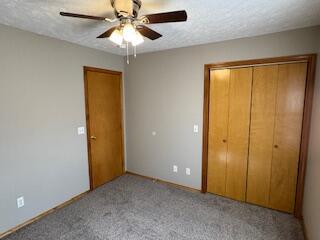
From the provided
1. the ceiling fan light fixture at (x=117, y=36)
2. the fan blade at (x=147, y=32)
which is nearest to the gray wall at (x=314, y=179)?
the fan blade at (x=147, y=32)

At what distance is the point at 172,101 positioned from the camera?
3129mm

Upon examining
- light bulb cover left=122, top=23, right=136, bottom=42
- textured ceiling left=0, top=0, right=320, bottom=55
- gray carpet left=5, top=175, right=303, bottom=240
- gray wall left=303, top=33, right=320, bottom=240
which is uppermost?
textured ceiling left=0, top=0, right=320, bottom=55

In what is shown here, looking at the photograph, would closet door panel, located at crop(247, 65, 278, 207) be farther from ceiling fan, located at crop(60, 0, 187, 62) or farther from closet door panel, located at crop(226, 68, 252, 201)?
ceiling fan, located at crop(60, 0, 187, 62)

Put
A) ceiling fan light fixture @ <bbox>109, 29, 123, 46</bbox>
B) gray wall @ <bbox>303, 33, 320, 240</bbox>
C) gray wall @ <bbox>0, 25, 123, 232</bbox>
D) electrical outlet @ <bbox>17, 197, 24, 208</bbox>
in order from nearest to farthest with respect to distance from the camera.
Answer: ceiling fan light fixture @ <bbox>109, 29, 123, 46</bbox> → gray wall @ <bbox>303, 33, 320, 240</bbox> → gray wall @ <bbox>0, 25, 123, 232</bbox> → electrical outlet @ <bbox>17, 197, 24, 208</bbox>

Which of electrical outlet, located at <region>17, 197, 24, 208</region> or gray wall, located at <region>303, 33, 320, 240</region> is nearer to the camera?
gray wall, located at <region>303, 33, 320, 240</region>

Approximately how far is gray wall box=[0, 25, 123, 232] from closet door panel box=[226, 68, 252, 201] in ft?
7.31

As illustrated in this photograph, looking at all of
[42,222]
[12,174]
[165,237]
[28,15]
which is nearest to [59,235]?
[42,222]

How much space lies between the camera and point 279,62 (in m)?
2.32

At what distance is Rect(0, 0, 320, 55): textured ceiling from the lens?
5.32ft

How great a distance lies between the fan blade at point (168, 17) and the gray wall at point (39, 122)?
169 cm

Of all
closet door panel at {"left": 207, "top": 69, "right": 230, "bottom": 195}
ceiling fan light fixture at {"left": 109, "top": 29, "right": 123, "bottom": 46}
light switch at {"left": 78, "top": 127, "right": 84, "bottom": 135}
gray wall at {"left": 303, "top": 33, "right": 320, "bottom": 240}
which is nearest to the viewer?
ceiling fan light fixture at {"left": 109, "top": 29, "right": 123, "bottom": 46}

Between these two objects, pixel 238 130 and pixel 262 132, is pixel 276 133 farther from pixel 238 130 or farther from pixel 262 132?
pixel 238 130

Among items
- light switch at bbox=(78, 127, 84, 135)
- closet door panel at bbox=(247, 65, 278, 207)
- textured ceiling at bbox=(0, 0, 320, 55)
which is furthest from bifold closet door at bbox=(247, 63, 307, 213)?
light switch at bbox=(78, 127, 84, 135)

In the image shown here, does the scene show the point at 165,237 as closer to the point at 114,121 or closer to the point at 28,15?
the point at 114,121
